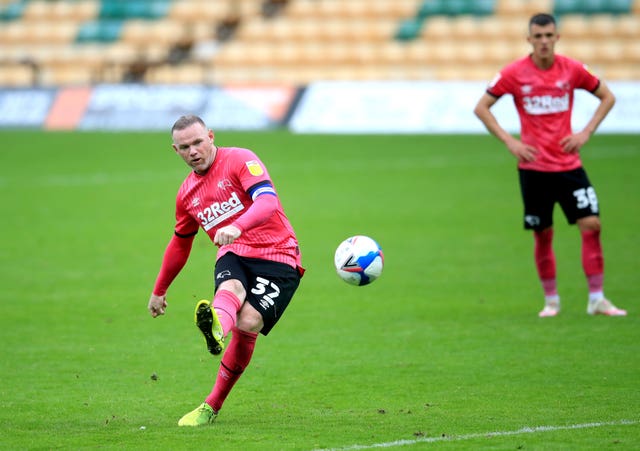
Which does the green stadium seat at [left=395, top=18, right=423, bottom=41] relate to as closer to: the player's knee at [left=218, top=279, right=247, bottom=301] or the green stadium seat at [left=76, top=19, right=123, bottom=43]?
the green stadium seat at [left=76, top=19, right=123, bottom=43]

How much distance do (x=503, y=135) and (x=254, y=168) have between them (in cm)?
346

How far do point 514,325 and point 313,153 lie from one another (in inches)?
591

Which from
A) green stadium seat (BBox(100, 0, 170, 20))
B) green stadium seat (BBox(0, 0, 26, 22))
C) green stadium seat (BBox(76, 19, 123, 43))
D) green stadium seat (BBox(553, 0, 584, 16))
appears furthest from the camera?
green stadium seat (BBox(0, 0, 26, 22))

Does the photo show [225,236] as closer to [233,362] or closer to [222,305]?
[222,305]

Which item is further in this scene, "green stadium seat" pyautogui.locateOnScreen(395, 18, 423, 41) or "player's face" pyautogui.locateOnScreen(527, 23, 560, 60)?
"green stadium seat" pyautogui.locateOnScreen(395, 18, 423, 41)

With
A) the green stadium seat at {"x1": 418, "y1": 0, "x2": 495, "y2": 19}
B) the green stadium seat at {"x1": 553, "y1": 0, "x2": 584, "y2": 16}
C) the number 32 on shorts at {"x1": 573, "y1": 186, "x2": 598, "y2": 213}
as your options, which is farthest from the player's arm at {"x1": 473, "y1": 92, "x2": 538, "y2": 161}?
the green stadium seat at {"x1": 418, "y1": 0, "x2": 495, "y2": 19}

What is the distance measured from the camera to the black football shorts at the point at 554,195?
9.04 meters

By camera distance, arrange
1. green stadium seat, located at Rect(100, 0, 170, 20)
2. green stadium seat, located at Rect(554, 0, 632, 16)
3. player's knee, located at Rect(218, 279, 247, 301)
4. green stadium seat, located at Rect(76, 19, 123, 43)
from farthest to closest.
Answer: green stadium seat, located at Rect(100, 0, 170, 20)
green stadium seat, located at Rect(76, 19, 123, 43)
green stadium seat, located at Rect(554, 0, 632, 16)
player's knee, located at Rect(218, 279, 247, 301)

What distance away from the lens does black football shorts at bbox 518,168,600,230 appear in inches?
356

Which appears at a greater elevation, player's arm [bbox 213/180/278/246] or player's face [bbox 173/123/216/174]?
player's face [bbox 173/123/216/174]

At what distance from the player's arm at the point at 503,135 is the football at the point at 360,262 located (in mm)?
2702

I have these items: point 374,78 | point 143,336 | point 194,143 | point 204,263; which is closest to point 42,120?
point 374,78

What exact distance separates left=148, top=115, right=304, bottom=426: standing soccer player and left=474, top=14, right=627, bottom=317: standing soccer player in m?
3.40

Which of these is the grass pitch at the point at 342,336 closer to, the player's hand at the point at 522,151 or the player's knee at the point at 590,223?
the player's knee at the point at 590,223
